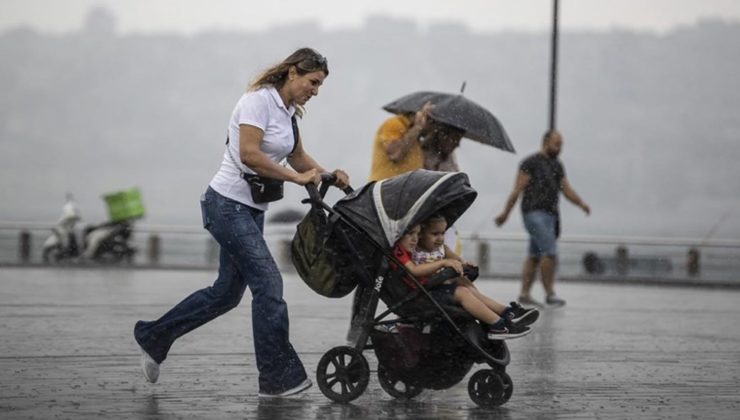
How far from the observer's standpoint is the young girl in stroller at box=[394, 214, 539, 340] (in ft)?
24.8

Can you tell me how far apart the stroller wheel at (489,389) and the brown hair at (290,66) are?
1789 mm

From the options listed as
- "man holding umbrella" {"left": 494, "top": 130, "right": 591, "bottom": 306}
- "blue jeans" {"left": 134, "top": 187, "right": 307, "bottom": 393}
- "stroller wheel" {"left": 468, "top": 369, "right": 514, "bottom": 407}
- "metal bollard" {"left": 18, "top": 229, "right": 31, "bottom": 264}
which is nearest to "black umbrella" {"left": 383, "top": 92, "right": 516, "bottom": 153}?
"blue jeans" {"left": 134, "top": 187, "right": 307, "bottom": 393}

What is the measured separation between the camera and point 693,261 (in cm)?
2927

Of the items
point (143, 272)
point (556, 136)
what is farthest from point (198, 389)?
point (143, 272)

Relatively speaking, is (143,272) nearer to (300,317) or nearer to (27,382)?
(300,317)

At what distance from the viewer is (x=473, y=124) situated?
10.0 metres

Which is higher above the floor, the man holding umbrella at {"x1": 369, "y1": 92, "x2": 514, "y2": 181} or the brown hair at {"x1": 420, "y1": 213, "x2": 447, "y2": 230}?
the man holding umbrella at {"x1": 369, "y1": 92, "x2": 514, "y2": 181}

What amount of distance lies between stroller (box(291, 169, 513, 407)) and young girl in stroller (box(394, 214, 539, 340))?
5 cm

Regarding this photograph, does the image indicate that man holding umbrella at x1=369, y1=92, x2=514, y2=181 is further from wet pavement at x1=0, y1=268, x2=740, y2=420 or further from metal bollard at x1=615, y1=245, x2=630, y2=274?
metal bollard at x1=615, y1=245, x2=630, y2=274

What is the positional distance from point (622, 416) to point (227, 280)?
2.23m

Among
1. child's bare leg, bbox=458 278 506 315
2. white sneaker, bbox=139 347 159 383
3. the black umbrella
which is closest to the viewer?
child's bare leg, bbox=458 278 506 315

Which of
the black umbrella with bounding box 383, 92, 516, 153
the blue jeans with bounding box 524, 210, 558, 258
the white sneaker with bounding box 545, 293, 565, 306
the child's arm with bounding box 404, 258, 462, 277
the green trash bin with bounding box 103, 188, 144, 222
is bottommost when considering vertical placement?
the green trash bin with bounding box 103, 188, 144, 222

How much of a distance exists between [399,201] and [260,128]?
32.4 inches

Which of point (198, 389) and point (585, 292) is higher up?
point (198, 389)
